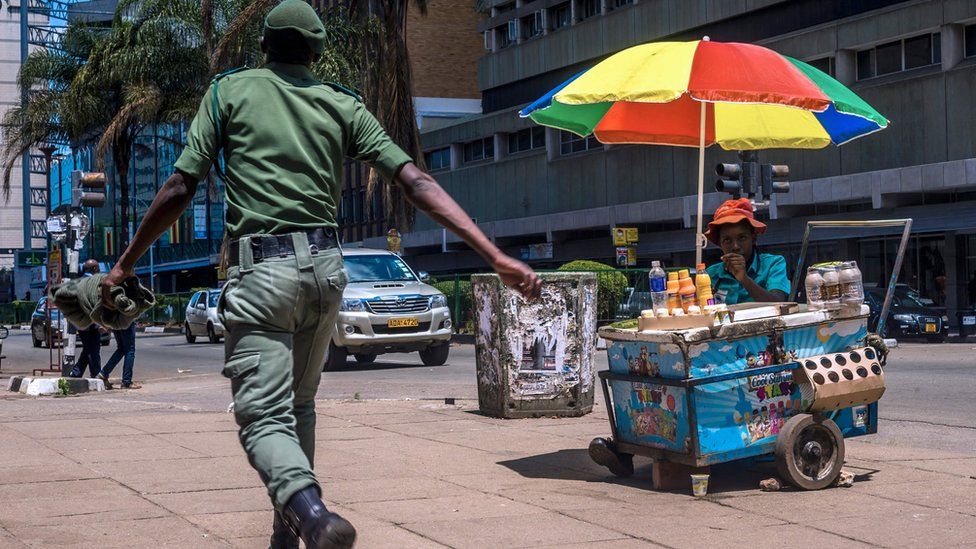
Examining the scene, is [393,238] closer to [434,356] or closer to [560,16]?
[434,356]

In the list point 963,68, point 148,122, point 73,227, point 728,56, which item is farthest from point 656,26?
point 728,56

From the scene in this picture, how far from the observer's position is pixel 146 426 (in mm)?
9867

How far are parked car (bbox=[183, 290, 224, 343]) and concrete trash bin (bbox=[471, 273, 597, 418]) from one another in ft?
84.2

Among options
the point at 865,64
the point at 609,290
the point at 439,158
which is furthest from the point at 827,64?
the point at 439,158

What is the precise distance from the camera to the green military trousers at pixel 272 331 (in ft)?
13.2

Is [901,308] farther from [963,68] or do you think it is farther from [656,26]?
[656,26]

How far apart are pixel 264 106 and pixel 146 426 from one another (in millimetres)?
6193

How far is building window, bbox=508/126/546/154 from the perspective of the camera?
49.2 m

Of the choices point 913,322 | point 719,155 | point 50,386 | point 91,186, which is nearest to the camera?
point 50,386

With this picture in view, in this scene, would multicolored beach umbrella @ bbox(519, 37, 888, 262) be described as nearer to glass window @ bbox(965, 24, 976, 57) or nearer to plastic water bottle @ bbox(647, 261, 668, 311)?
plastic water bottle @ bbox(647, 261, 668, 311)

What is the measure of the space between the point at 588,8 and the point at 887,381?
34.9m

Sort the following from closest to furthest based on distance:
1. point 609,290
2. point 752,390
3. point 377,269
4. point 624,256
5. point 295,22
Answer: point 295,22 < point 752,390 < point 377,269 < point 609,290 < point 624,256

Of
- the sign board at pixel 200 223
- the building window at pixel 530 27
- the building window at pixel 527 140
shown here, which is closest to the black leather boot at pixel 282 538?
the building window at pixel 527 140

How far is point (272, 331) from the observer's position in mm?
4129
